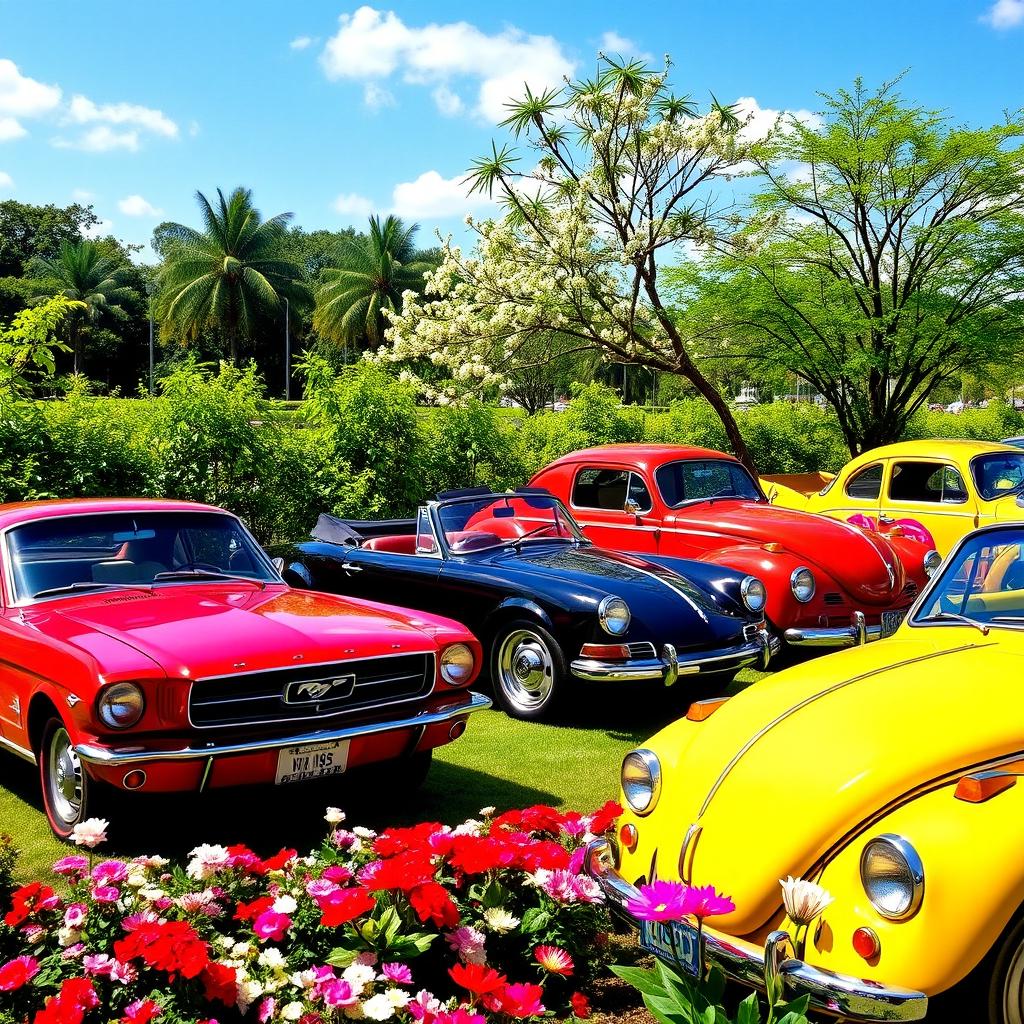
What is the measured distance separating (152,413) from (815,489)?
8.41 meters

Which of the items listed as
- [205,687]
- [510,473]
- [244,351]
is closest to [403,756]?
[205,687]

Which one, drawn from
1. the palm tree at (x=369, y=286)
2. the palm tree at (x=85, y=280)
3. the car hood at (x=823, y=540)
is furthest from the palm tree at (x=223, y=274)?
the car hood at (x=823, y=540)

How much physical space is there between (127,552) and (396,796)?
1.98 metres

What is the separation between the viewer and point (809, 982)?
2.84m

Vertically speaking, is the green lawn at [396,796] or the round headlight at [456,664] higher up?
the round headlight at [456,664]

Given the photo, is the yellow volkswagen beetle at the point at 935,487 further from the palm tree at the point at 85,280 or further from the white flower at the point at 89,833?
the palm tree at the point at 85,280

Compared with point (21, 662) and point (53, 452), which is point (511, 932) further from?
point (53, 452)

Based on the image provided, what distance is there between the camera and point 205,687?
4.47 meters

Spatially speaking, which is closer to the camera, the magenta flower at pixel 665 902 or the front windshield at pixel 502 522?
the magenta flower at pixel 665 902

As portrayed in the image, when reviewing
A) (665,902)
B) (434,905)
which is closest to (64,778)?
(434,905)

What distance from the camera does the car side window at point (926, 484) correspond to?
11500 mm

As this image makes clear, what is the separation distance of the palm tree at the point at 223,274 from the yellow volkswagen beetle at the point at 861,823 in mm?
57486

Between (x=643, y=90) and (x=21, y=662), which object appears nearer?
(x=21, y=662)

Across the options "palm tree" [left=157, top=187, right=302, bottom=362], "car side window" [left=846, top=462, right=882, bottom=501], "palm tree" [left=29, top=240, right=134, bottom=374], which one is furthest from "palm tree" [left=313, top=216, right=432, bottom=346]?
"car side window" [left=846, top=462, right=882, bottom=501]
